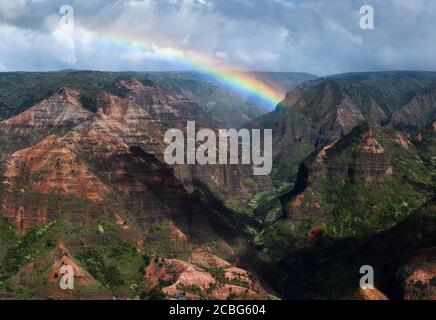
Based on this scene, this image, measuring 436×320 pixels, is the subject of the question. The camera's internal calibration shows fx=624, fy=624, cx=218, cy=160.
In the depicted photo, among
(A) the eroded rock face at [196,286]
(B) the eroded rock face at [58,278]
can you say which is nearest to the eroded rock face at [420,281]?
(A) the eroded rock face at [196,286]

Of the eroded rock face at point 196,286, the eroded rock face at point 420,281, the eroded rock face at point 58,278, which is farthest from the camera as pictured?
the eroded rock face at point 420,281

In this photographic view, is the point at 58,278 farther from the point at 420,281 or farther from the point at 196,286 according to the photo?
the point at 420,281

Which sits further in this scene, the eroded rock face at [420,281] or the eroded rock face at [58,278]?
the eroded rock face at [420,281]

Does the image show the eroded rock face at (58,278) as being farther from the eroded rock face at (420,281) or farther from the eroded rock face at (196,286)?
the eroded rock face at (420,281)

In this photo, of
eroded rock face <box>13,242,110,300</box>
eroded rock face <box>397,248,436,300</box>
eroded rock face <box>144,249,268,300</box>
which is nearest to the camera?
eroded rock face <box>13,242,110,300</box>

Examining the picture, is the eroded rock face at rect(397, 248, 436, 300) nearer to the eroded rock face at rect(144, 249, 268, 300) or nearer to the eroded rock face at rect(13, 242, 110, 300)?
the eroded rock face at rect(144, 249, 268, 300)

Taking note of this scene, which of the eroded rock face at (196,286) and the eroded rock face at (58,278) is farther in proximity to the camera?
the eroded rock face at (196,286)

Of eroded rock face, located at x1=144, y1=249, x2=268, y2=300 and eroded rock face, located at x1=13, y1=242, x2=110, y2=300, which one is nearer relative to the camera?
eroded rock face, located at x1=13, y1=242, x2=110, y2=300

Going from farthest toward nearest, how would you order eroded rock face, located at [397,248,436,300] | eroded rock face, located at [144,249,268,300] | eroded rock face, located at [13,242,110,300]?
eroded rock face, located at [397,248,436,300], eroded rock face, located at [144,249,268,300], eroded rock face, located at [13,242,110,300]

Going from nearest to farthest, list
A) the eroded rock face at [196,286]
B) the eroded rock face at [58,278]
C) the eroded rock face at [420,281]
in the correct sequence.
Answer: the eroded rock face at [58,278] < the eroded rock face at [196,286] < the eroded rock face at [420,281]

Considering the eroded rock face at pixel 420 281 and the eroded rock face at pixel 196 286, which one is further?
the eroded rock face at pixel 420 281

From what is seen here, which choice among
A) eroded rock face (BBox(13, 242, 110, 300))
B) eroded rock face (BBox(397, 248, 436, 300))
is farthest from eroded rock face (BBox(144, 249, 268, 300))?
eroded rock face (BBox(397, 248, 436, 300))
